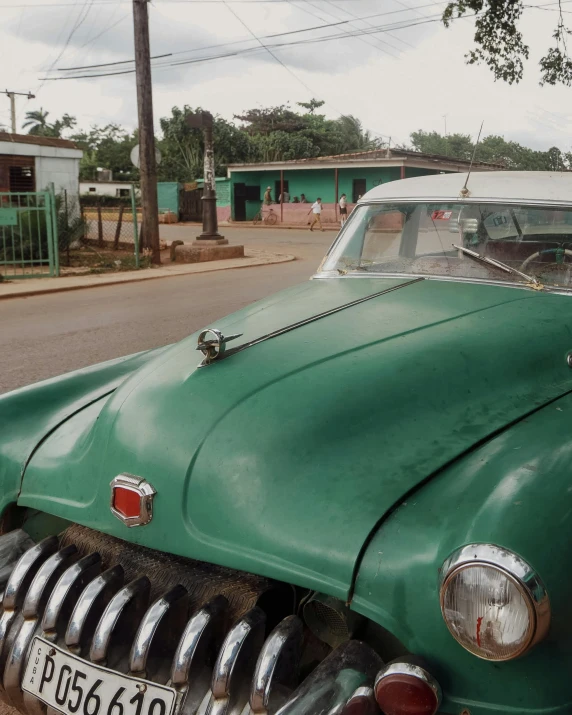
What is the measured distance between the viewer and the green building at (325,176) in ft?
111

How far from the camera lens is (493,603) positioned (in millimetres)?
1524

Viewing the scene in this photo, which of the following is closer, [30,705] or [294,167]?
[30,705]

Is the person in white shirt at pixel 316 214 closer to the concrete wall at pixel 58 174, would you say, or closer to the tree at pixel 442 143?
the concrete wall at pixel 58 174

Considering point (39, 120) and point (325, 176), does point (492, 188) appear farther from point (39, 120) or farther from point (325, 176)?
point (39, 120)

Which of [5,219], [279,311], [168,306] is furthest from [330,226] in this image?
[279,311]

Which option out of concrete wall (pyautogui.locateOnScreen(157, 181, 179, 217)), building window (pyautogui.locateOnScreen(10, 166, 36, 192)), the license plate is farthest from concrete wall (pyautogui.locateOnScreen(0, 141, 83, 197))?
concrete wall (pyautogui.locateOnScreen(157, 181, 179, 217))

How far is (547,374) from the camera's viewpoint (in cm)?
249

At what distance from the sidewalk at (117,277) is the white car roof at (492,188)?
9.62 m

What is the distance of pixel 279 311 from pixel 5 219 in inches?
470

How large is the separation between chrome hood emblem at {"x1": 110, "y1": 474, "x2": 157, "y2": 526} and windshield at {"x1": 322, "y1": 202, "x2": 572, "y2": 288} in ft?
5.42

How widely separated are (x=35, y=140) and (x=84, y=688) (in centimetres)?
2006

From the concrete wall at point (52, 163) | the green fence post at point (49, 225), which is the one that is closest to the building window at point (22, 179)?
the concrete wall at point (52, 163)

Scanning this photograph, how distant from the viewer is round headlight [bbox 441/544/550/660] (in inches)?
59.1

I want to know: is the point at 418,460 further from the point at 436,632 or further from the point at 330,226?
the point at 330,226
